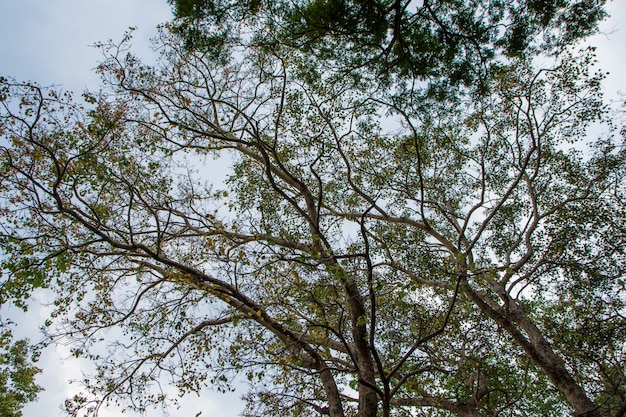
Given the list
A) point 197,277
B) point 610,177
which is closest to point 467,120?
point 610,177

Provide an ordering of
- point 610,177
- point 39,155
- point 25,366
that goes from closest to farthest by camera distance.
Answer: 1. point 39,155
2. point 610,177
3. point 25,366

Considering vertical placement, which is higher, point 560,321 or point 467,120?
point 467,120

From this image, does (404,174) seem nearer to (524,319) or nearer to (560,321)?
(524,319)

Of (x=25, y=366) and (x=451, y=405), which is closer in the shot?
(x=451, y=405)

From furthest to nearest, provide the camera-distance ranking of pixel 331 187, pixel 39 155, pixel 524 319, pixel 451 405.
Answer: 1. pixel 331 187
2. pixel 524 319
3. pixel 451 405
4. pixel 39 155

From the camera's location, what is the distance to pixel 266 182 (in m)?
9.82

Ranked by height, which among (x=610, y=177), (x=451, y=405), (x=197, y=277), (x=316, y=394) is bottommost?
(x=451, y=405)

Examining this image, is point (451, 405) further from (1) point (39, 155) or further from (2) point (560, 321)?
(1) point (39, 155)

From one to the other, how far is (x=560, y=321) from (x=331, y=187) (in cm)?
660

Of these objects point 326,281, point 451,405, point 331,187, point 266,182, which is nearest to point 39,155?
point 266,182

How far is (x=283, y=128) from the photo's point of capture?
991 centimetres

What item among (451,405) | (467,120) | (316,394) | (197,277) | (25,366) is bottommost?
(451,405)

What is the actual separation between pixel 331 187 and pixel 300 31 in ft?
15.6

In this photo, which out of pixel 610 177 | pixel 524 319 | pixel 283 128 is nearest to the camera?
pixel 524 319
